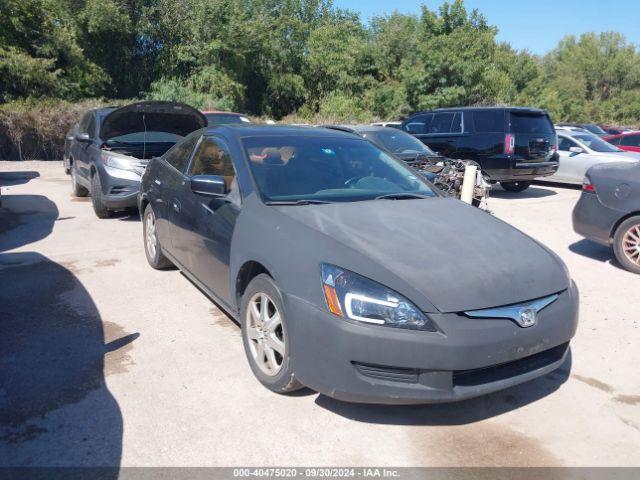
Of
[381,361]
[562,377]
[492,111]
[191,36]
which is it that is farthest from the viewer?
[191,36]

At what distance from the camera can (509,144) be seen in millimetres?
11547

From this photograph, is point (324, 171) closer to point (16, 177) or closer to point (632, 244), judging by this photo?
point (632, 244)

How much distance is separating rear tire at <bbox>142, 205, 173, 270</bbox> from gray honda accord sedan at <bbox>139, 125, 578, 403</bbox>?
1417mm

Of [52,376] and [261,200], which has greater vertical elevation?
[261,200]

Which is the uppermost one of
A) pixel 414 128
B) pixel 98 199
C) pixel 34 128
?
pixel 414 128

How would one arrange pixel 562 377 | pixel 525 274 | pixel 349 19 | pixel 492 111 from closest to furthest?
pixel 525 274 < pixel 562 377 < pixel 492 111 < pixel 349 19

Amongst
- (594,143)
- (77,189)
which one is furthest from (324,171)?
(594,143)

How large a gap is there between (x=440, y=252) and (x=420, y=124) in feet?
34.2

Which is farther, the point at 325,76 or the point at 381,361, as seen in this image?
the point at 325,76

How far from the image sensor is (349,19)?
131 feet

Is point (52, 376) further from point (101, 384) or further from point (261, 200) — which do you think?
point (261, 200)

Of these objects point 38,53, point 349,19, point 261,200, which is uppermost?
point 349,19

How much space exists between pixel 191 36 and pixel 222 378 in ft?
85.0

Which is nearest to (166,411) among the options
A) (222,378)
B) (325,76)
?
(222,378)
